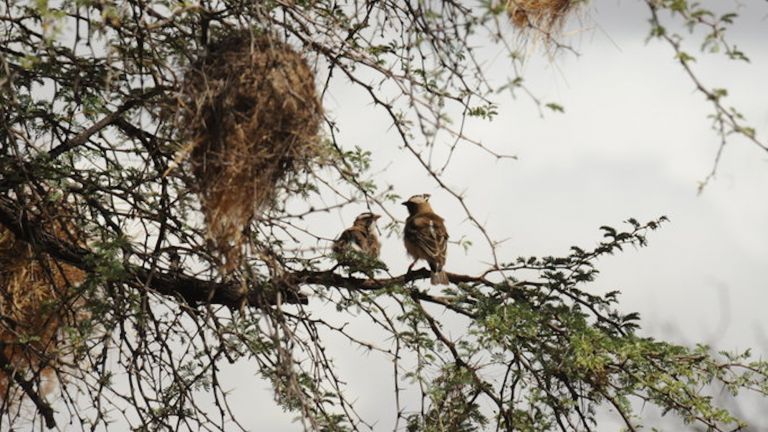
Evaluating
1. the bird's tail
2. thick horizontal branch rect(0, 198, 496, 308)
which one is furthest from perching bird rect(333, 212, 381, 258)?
thick horizontal branch rect(0, 198, 496, 308)

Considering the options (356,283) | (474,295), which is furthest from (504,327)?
(356,283)

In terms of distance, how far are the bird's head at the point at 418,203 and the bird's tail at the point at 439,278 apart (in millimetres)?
1371

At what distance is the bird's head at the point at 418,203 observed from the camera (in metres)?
7.25

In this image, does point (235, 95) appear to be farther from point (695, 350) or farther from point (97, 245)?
point (695, 350)

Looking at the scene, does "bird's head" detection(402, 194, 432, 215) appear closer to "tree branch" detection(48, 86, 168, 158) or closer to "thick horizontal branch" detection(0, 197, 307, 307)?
A: "thick horizontal branch" detection(0, 197, 307, 307)

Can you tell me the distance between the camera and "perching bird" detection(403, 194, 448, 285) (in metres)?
6.25

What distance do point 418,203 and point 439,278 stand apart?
5.15 feet

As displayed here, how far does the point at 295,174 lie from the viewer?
15.0 ft

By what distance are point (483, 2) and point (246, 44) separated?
92 centimetres

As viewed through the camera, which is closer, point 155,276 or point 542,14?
point 542,14

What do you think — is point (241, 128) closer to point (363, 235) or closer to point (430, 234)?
point (363, 235)

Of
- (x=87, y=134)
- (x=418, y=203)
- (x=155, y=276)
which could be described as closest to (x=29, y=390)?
(x=155, y=276)

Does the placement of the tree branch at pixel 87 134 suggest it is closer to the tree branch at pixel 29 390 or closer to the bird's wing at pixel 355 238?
the tree branch at pixel 29 390

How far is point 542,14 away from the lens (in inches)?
188
